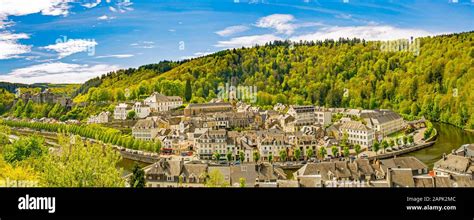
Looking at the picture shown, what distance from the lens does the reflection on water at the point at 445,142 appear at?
840cm

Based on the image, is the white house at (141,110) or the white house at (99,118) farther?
the white house at (141,110)

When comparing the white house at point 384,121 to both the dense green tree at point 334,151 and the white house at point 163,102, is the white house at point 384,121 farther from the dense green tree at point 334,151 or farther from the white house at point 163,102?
the white house at point 163,102

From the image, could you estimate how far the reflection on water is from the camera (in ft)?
27.6

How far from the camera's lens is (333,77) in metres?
18.8

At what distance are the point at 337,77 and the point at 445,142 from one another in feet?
31.7

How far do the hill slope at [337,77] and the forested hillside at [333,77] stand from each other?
26 mm

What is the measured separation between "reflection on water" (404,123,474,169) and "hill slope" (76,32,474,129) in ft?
0.64

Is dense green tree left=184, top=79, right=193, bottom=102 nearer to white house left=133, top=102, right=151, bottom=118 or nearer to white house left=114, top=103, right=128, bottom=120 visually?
white house left=133, top=102, right=151, bottom=118

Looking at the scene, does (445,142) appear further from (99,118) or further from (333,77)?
(333,77)

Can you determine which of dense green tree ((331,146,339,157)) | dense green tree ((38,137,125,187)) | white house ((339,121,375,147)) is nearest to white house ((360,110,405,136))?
white house ((339,121,375,147))

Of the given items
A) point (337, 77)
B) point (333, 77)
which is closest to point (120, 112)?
point (333, 77)

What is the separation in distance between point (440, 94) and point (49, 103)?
8.34m

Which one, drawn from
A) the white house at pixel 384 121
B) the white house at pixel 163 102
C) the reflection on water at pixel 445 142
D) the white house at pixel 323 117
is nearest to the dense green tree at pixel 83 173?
the reflection on water at pixel 445 142
